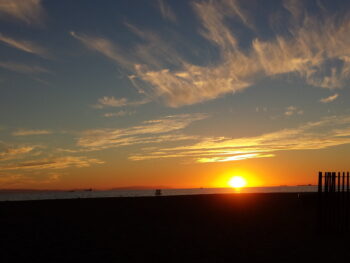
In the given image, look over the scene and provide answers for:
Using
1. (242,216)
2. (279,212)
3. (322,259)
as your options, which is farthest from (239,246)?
(279,212)

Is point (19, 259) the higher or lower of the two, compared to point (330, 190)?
lower

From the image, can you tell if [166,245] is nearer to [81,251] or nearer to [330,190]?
[81,251]

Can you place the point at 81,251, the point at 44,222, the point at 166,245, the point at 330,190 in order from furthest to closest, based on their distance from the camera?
the point at 44,222 → the point at 330,190 → the point at 166,245 → the point at 81,251

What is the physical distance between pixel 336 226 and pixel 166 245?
24.2 feet

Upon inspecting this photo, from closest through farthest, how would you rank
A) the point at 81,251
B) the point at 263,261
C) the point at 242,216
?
the point at 263,261 → the point at 81,251 → the point at 242,216

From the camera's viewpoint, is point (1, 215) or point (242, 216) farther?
point (1, 215)

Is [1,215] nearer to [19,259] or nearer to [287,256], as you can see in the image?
[19,259]

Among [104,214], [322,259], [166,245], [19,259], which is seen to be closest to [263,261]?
[322,259]

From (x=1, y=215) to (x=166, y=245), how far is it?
1506 cm

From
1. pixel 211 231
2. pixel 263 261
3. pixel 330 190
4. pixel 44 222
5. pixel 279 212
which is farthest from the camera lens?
pixel 279 212

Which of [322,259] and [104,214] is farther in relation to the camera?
[104,214]

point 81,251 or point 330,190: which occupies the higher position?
point 330,190

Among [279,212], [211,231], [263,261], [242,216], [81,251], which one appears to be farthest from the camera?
[279,212]

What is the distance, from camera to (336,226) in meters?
16.3
